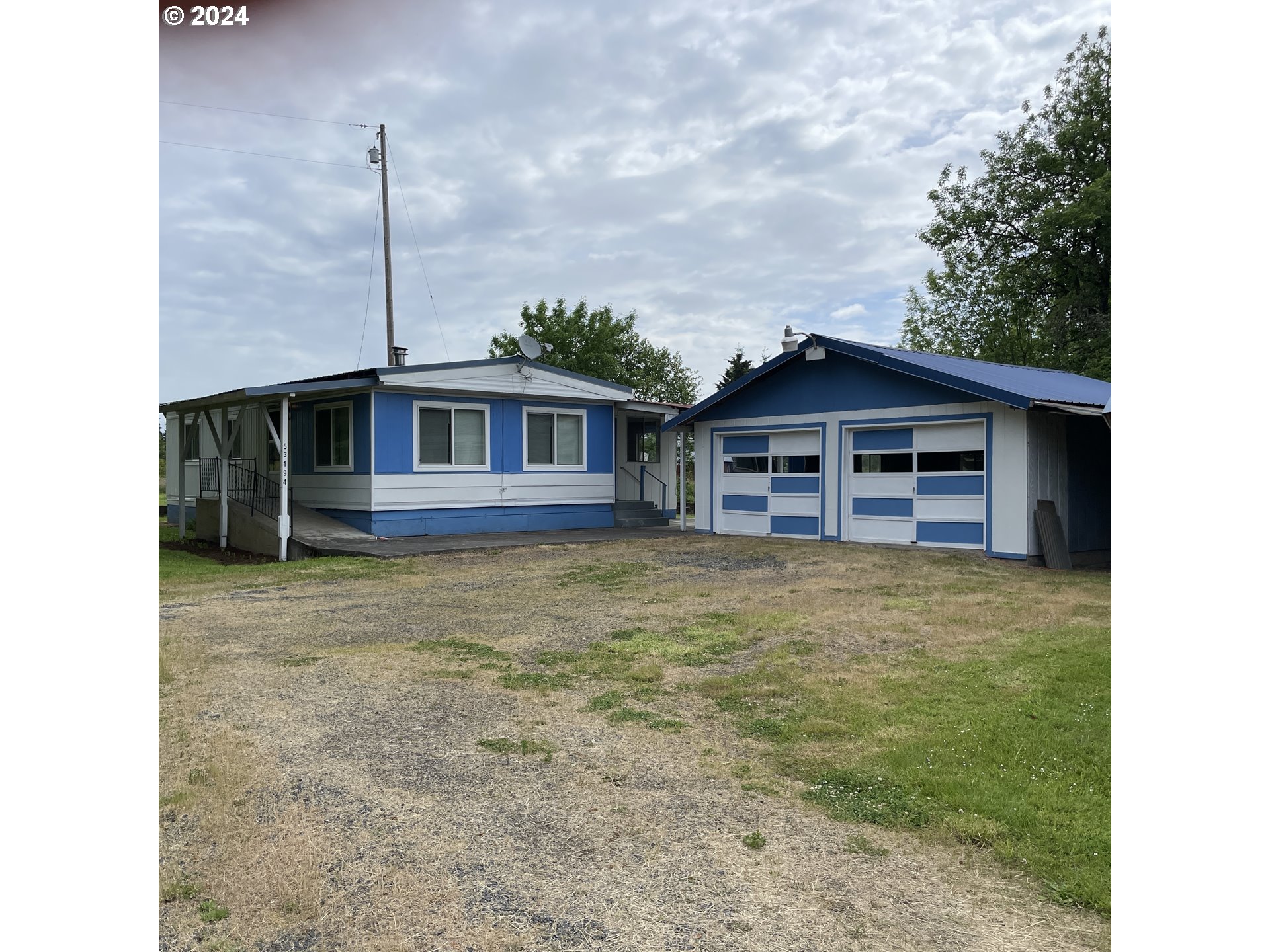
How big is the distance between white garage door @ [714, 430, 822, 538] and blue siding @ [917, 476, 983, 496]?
7.36ft

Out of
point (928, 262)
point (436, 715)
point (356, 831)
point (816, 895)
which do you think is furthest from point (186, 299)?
point (928, 262)

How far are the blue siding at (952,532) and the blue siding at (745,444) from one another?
3.84 metres

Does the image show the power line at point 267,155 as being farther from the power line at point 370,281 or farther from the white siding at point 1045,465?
the white siding at point 1045,465

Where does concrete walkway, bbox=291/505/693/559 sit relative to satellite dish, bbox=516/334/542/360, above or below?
below

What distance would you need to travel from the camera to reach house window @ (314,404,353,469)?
16750 millimetres

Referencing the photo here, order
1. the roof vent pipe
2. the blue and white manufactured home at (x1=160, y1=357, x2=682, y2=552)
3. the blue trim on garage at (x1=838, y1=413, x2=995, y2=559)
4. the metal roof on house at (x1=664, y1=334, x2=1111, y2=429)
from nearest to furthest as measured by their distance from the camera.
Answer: the metal roof on house at (x1=664, y1=334, x2=1111, y2=429), the blue trim on garage at (x1=838, y1=413, x2=995, y2=559), the blue and white manufactured home at (x1=160, y1=357, x2=682, y2=552), the roof vent pipe

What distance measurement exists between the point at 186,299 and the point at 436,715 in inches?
439

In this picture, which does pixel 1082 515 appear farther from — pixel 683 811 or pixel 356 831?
pixel 356 831

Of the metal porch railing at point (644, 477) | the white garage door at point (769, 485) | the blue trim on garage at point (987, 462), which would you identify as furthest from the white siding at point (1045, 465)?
the metal porch railing at point (644, 477)

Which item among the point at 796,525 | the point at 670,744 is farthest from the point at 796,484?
the point at 670,744

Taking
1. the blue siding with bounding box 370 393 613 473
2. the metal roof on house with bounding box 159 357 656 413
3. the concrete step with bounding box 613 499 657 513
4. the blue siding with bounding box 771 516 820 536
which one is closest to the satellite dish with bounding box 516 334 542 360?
the metal roof on house with bounding box 159 357 656 413

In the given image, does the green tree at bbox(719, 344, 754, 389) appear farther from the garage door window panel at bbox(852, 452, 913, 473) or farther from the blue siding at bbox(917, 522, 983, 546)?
the blue siding at bbox(917, 522, 983, 546)

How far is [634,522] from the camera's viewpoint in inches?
786

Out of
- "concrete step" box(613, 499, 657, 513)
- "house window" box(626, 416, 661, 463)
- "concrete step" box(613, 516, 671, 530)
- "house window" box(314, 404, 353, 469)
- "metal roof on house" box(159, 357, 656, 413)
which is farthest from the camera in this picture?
"house window" box(626, 416, 661, 463)
